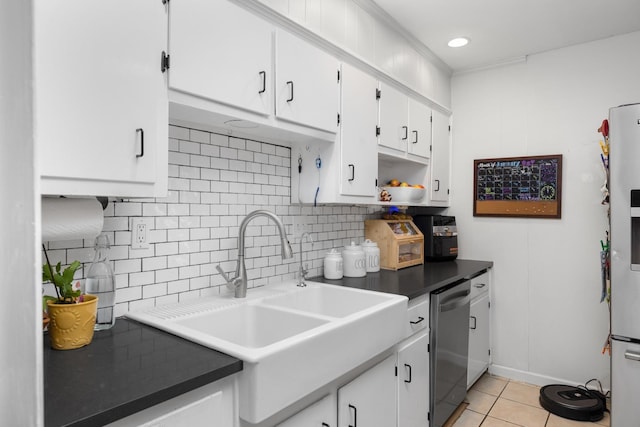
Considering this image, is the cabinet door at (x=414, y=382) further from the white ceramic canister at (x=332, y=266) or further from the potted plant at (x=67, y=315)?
the potted plant at (x=67, y=315)

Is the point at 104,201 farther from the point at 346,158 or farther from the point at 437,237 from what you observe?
the point at 437,237

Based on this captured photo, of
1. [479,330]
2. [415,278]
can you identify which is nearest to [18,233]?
[415,278]

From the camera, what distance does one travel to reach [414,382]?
2037 millimetres

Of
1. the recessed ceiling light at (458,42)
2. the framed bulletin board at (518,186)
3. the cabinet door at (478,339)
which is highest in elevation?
the recessed ceiling light at (458,42)

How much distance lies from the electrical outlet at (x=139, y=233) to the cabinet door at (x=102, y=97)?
0.35 m

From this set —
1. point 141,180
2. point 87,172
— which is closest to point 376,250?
point 141,180

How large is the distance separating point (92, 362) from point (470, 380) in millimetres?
2489

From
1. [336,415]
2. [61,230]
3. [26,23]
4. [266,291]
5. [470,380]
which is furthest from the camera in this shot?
[470,380]

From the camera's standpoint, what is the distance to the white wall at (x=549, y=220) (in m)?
2.78

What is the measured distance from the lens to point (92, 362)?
1073 millimetres

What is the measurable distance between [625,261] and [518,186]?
1.07 meters

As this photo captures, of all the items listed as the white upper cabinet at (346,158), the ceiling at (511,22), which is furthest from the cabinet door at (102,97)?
the ceiling at (511,22)

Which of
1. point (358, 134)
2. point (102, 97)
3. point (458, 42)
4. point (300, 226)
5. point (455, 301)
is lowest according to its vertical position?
point (455, 301)

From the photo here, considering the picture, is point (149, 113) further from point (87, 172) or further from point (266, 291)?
point (266, 291)
